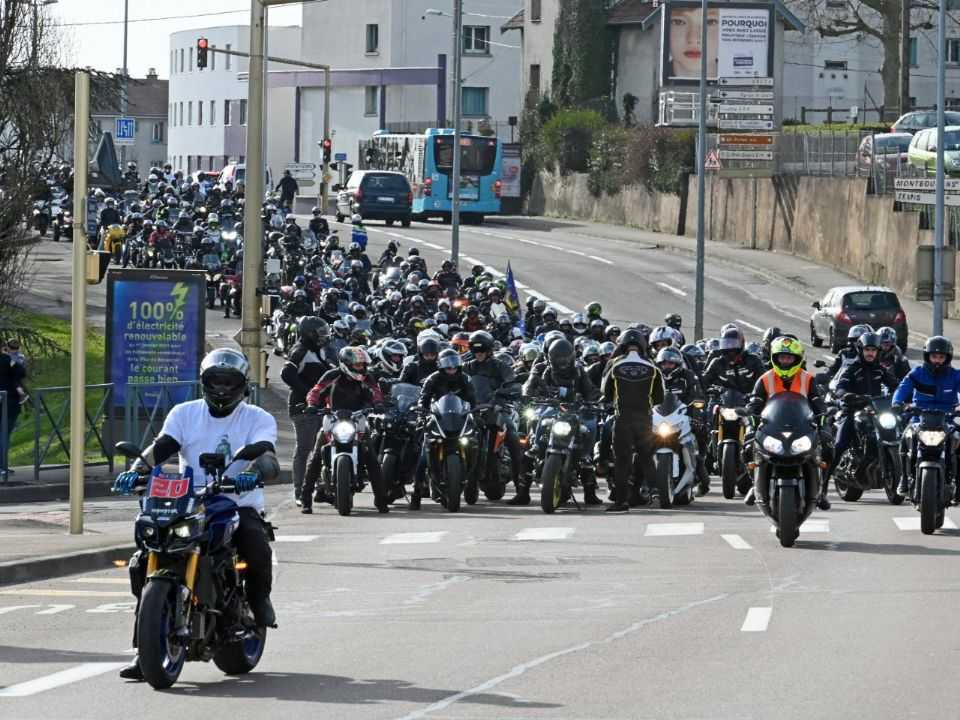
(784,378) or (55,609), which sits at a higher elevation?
(784,378)

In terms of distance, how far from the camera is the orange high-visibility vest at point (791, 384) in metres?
18.9

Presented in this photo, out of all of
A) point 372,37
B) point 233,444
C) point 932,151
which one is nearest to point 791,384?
point 233,444

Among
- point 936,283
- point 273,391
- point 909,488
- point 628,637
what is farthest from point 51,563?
point 936,283

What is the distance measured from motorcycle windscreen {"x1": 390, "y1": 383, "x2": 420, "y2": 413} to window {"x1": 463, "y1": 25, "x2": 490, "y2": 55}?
88.3m

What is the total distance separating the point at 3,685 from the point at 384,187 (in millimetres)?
64547

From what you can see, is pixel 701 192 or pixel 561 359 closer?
pixel 561 359

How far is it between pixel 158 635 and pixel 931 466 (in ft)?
31.0

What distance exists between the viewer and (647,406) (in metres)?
21.1

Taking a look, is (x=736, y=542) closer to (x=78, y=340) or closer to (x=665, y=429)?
(x=665, y=429)

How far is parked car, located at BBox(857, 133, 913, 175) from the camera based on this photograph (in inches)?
2335

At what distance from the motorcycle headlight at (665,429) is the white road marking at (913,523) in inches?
94.4

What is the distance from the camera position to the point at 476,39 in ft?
362

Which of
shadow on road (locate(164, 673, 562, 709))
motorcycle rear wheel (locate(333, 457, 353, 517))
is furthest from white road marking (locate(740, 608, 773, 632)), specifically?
motorcycle rear wheel (locate(333, 457, 353, 517))

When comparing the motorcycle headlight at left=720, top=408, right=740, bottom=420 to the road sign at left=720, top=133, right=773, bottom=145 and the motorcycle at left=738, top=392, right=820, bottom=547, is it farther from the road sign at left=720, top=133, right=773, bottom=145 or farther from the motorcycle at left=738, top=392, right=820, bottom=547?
the road sign at left=720, top=133, right=773, bottom=145
